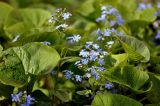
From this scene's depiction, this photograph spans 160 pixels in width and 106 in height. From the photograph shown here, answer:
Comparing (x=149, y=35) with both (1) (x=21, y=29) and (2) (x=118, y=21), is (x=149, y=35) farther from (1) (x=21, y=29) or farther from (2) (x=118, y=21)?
(1) (x=21, y=29)

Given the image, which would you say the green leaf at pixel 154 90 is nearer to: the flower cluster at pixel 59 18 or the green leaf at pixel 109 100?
the green leaf at pixel 109 100

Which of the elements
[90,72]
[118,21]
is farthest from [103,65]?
[118,21]

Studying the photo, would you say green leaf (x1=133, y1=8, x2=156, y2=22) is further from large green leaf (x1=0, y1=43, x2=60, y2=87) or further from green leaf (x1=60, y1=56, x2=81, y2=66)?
large green leaf (x1=0, y1=43, x2=60, y2=87)

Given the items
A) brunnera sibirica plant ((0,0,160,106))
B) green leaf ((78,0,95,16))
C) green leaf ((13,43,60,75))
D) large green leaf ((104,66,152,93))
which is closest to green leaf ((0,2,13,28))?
brunnera sibirica plant ((0,0,160,106))

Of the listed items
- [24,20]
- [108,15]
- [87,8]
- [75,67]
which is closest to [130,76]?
[75,67]

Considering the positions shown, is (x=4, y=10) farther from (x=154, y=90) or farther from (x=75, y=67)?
(x=154, y=90)

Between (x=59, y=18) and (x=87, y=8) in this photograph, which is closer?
(x=59, y=18)

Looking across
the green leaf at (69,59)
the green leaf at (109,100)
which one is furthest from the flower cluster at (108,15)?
the green leaf at (109,100)
